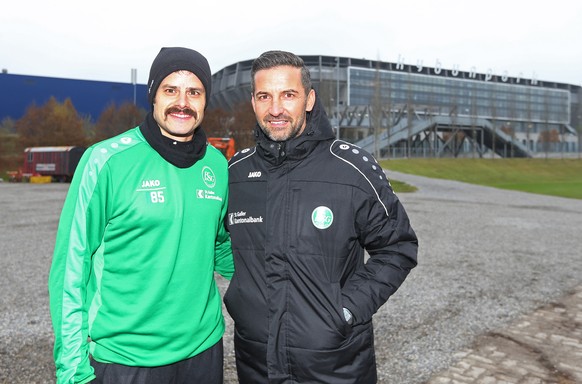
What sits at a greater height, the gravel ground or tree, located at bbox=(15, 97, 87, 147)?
tree, located at bbox=(15, 97, 87, 147)

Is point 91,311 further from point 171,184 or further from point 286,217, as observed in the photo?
point 286,217

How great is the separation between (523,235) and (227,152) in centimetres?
2548

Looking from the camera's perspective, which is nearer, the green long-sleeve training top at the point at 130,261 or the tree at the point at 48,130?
the green long-sleeve training top at the point at 130,261

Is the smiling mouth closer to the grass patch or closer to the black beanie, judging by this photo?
the black beanie

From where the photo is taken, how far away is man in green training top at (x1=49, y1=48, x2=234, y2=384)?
2.13m

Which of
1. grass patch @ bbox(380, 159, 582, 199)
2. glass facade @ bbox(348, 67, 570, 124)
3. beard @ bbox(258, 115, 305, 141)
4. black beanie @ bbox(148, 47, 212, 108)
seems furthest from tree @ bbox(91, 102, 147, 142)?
beard @ bbox(258, 115, 305, 141)

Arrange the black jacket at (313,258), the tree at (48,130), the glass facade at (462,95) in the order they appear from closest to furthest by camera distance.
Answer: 1. the black jacket at (313,258)
2. the tree at (48,130)
3. the glass facade at (462,95)

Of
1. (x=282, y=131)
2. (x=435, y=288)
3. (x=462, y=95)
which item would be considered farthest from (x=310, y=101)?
(x=462, y=95)

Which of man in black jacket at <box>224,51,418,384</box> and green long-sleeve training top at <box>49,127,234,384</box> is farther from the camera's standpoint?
man in black jacket at <box>224,51,418,384</box>

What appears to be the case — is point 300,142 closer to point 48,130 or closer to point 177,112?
point 177,112

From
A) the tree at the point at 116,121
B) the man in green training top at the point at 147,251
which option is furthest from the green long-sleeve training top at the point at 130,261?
the tree at the point at 116,121

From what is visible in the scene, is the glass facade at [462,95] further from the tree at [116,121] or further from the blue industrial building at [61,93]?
the tree at [116,121]

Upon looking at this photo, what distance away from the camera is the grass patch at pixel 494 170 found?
46.5 meters

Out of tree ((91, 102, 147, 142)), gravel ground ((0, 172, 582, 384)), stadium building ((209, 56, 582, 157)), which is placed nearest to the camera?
gravel ground ((0, 172, 582, 384))
